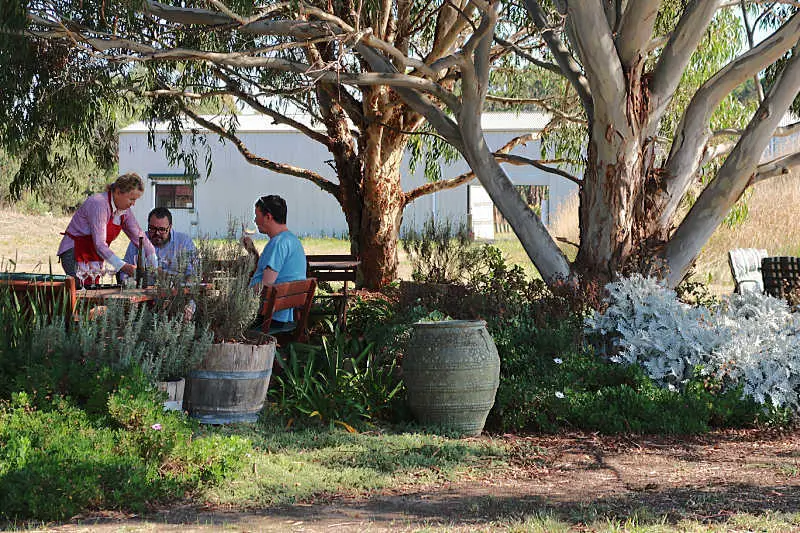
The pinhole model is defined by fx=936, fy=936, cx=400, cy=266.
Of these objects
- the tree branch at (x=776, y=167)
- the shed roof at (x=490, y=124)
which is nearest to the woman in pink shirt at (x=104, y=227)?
the tree branch at (x=776, y=167)

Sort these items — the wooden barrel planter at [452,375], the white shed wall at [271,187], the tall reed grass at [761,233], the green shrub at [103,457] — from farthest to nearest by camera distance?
the white shed wall at [271,187] → the tall reed grass at [761,233] → the wooden barrel planter at [452,375] → the green shrub at [103,457]

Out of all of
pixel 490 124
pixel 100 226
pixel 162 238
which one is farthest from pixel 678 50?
pixel 490 124

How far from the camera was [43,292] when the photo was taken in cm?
598

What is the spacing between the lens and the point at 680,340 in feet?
22.2

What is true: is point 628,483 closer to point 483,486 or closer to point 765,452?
point 483,486

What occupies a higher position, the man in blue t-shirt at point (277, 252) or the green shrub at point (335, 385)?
the man in blue t-shirt at point (277, 252)

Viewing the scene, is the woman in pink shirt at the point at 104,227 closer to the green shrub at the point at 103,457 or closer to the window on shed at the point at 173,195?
the green shrub at the point at 103,457

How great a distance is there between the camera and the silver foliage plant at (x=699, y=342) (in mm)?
6625

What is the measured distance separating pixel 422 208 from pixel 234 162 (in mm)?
6243

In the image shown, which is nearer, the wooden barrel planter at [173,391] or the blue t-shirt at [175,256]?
the wooden barrel planter at [173,391]

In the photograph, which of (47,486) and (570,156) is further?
(570,156)

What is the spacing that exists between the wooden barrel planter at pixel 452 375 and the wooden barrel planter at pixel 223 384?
1048 millimetres

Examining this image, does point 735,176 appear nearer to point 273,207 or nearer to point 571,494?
point 273,207

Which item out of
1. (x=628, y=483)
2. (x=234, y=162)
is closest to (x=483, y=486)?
(x=628, y=483)
